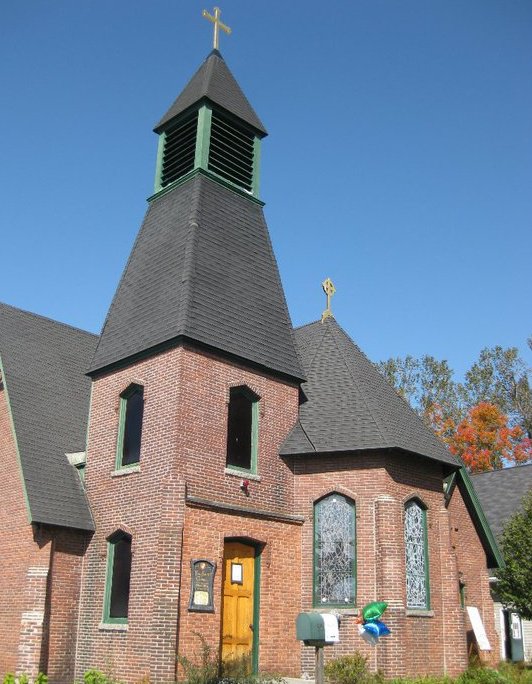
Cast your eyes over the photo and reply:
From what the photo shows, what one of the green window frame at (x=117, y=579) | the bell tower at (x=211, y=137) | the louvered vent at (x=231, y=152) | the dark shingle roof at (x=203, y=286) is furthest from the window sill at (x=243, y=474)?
the louvered vent at (x=231, y=152)

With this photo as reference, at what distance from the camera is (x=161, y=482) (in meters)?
15.5

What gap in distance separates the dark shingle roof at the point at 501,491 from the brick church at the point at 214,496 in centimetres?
737

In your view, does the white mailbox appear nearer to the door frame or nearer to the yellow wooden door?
the yellow wooden door

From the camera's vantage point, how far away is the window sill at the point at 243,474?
16.5m

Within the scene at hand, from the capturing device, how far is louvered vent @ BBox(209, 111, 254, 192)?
20.9m

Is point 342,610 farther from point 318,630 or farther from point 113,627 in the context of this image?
point 318,630

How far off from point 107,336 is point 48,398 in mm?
2385

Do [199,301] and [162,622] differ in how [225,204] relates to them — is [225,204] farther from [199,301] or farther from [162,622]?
[162,622]

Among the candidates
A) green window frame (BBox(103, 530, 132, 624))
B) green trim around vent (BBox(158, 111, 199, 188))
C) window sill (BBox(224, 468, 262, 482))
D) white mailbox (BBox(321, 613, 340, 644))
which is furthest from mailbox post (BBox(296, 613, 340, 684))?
green trim around vent (BBox(158, 111, 199, 188))

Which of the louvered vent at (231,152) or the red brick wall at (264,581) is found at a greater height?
the louvered vent at (231,152)

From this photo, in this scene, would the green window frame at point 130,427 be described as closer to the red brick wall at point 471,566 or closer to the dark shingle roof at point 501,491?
the red brick wall at point 471,566

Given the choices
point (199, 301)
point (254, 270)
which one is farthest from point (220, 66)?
point (199, 301)

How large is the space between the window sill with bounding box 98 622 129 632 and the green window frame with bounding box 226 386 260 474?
379 centimetres

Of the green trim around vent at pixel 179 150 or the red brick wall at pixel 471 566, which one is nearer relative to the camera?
the red brick wall at pixel 471 566
